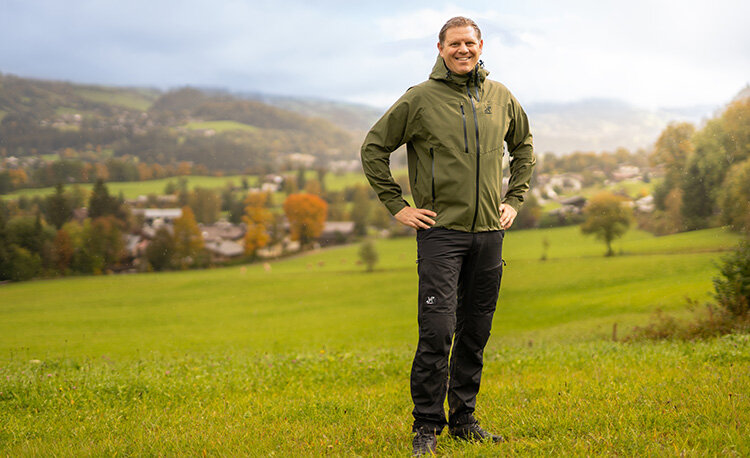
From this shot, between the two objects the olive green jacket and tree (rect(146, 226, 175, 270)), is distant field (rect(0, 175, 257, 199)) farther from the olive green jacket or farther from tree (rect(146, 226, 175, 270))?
the olive green jacket

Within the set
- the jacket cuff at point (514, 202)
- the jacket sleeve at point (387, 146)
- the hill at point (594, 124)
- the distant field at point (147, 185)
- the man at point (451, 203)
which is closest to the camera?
the man at point (451, 203)

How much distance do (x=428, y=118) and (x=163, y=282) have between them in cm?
2902

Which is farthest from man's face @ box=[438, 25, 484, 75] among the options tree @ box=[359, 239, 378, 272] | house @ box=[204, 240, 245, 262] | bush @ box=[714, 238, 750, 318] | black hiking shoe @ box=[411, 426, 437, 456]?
tree @ box=[359, 239, 378, 272]

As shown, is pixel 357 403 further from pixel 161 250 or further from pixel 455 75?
pixel 161 250

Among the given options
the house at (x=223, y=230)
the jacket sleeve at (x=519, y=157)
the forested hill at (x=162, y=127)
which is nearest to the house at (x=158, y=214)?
the house at (x=223, y=230)

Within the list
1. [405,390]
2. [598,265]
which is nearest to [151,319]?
[598,265]

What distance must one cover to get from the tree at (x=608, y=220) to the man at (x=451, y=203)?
1066 inches

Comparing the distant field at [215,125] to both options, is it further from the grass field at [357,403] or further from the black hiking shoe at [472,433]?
the black hiking shoe at [472,433]

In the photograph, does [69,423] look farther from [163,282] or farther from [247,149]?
[247,149]

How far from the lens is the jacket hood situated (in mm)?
3646

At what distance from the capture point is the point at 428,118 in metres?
3.60

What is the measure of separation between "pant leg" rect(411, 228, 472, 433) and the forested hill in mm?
29936

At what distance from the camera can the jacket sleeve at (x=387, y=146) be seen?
12.1ft

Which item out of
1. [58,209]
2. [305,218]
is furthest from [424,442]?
[305,218]
